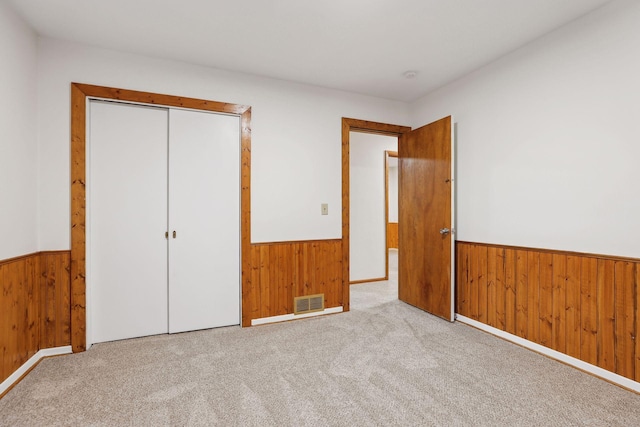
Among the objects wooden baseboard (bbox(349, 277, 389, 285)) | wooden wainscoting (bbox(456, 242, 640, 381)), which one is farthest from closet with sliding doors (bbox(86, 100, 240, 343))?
wooden wainscoting (bbox(456, 242, 640, 381))

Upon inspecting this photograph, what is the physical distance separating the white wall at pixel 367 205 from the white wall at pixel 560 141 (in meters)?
1.90

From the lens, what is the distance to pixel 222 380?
205cm

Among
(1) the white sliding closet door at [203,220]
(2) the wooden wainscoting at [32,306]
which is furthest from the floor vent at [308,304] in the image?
(2) the wooden wainscoting at [32,306]

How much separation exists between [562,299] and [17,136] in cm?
405

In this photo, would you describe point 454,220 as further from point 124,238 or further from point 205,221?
point 124,238

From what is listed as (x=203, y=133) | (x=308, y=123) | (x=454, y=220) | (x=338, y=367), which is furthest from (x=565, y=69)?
(x=203, y=133)

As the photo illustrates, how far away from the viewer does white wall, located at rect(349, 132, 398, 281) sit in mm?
4863

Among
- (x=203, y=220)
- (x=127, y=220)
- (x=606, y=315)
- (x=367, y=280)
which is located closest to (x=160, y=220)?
(x=127, y=220)

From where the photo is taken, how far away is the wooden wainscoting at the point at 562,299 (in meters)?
1.98

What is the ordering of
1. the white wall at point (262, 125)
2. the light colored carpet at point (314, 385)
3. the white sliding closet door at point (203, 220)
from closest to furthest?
the light colored carpet at point (314, 385)
the white wall at point (262, 125)
the white sliding closet door at point (203, 220)

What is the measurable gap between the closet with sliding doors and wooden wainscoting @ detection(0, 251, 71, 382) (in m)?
0.19

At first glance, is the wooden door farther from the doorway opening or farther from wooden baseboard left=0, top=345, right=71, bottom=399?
wooden baseboard left=0, top=345, right=71, bottom=399

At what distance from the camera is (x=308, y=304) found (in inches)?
131

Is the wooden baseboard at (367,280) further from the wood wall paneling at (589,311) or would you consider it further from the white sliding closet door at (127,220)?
the wood wall paneling at (589,311)
